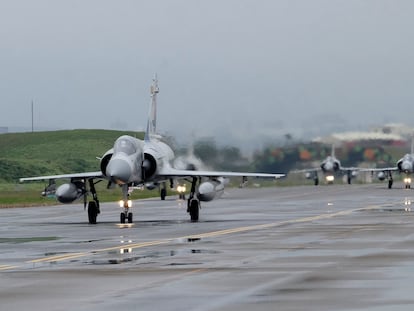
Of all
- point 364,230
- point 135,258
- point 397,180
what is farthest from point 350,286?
point 397,180

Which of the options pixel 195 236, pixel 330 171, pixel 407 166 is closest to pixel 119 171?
pixel 195 236

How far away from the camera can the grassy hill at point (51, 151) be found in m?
130

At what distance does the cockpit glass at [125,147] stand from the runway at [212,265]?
2.47 m

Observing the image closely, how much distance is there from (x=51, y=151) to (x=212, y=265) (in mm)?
140892

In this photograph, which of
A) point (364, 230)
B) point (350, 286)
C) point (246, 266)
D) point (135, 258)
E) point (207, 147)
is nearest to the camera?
point (350, 286)

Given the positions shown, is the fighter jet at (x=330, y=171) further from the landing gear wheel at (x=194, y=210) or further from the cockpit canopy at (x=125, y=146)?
the cockpit canopy at (x=125, y=146)

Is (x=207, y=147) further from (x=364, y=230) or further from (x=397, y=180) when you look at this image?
(x=397, y=180)

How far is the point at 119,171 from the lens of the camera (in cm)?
3894

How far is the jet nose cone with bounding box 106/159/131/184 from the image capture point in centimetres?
3891

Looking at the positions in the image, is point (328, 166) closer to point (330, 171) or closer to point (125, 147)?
point (330, 171)

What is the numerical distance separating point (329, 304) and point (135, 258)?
894cm

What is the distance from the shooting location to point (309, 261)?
2177cm

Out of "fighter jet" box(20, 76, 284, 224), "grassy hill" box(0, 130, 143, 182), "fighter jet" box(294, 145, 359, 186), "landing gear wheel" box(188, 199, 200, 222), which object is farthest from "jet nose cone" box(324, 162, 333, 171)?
"landing gear wheel" box(188, 199, 200, 222)

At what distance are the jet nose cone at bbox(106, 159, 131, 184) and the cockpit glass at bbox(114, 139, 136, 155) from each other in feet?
2.82
